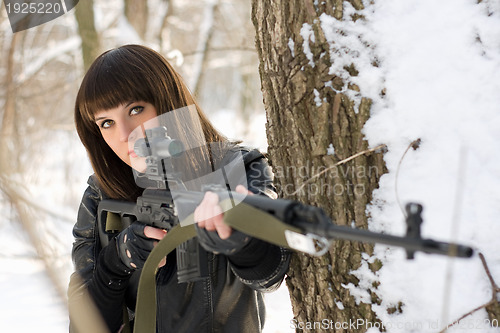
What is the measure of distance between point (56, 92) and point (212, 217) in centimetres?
651

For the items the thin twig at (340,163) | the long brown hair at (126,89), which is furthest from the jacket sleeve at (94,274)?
the thin twig at (340,163)

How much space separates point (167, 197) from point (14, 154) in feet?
17.9

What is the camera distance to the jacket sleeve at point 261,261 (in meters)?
1.59

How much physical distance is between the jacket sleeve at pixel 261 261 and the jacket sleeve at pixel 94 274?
595 mm

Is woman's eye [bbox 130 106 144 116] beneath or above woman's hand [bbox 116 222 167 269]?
above

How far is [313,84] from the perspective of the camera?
158 cm

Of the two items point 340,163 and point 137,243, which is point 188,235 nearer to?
point 137,243

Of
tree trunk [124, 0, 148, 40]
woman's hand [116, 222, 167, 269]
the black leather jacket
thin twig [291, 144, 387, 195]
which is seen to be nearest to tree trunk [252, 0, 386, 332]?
thin twig [291, 144, 387, 195]

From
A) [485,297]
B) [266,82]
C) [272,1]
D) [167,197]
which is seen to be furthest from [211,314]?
[272,1]

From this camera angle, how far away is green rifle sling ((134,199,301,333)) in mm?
1254

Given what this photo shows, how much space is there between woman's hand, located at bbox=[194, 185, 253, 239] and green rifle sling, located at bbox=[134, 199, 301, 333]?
3cm

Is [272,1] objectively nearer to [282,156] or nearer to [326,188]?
[282,156]

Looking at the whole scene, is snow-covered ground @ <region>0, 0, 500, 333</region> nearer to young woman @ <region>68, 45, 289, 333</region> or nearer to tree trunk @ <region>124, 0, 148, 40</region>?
young woman @ <region>68, 45, 289, 333</region>

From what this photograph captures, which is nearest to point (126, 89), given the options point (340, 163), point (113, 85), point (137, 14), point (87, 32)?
point (113, 85)
